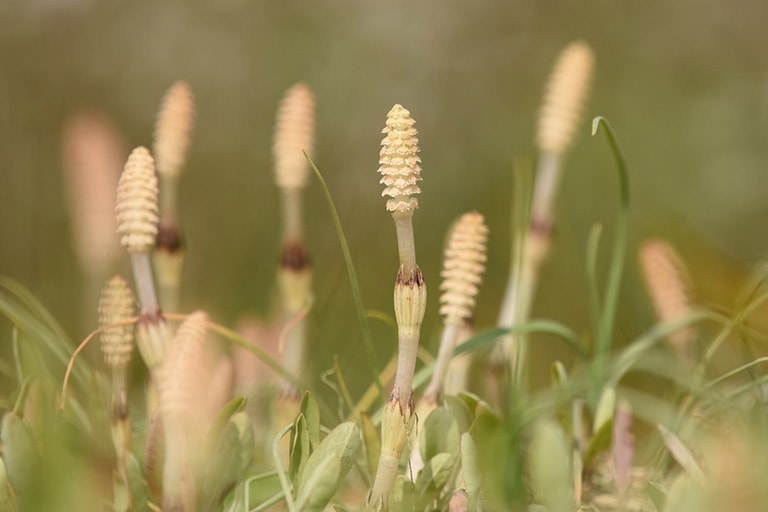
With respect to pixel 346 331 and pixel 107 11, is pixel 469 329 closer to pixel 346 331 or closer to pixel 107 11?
pixel 346 331

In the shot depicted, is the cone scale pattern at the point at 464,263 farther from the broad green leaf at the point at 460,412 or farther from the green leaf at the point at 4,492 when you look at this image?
the green leaf at the point at 4,492

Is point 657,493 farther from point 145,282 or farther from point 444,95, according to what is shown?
point 444,95

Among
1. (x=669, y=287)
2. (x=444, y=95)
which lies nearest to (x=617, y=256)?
(x=669, y=287)

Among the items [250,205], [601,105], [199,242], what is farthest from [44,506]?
[601,105]

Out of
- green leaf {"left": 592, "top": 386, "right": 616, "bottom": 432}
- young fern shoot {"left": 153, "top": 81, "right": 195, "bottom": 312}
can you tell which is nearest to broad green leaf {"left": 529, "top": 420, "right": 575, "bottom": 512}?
green leaf {"left": 592, "top": 386, "right": 616, "bottom": 432}

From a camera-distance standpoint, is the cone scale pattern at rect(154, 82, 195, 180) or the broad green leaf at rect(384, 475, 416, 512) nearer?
the broad green leaf at rect(384, 475, 416, 512)

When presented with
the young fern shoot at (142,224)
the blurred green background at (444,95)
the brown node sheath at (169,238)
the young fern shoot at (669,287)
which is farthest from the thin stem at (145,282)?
the blurred green background at (444,95)

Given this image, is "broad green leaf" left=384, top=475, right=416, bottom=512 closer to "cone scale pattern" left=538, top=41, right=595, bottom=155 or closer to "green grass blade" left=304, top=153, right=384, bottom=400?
"green grass blade" left=304, top=153, right=384, bottom=400
